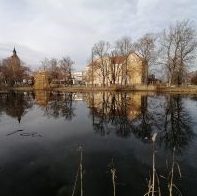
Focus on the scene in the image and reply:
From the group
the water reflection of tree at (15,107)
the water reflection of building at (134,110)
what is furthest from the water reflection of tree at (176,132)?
the water reflection of tree at (15,107)

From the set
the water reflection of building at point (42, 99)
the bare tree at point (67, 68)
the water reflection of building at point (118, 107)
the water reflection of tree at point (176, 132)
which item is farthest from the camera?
the bare tree at point (67, 68)

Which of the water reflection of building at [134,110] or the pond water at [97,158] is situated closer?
the pond water at [97,158]

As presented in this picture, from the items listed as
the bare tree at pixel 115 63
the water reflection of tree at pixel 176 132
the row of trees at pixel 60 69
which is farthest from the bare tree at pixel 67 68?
the water reflection of tree at pixel 176 132

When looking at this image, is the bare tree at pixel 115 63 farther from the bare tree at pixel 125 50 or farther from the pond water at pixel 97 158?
the pond water at pixel 97 158

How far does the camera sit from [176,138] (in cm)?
1267

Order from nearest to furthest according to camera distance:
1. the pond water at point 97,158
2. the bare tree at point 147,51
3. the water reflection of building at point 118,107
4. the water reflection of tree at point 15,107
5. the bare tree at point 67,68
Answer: the pond water at point 97,158
the water reflection of building at point 118,107
the water reflection of tree at point 15,107
the bare tree at point 147,51
the bare tree at point 67,68

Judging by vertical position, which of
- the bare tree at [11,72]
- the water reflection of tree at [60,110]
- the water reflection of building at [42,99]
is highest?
the bare tree at [11,72]

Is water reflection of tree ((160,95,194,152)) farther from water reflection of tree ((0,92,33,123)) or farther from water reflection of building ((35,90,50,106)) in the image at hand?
water reflection of building ((35,90,50,106))

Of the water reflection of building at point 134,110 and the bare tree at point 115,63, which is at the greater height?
the bare tree at point 115,63

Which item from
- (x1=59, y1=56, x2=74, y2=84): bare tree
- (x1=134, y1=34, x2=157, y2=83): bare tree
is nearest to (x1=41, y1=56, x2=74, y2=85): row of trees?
(x1=59, y1=56, x2=74, y2=84): bare tree

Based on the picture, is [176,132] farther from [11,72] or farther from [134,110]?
[11,72]

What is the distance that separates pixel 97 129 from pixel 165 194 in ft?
28.4

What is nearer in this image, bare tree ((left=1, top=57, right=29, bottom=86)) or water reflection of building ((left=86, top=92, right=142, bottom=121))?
water reflection of building ((left=86, top=92, right=142, bottom=121))

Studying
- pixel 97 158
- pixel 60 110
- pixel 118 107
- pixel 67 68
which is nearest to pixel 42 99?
pixel 60 110
